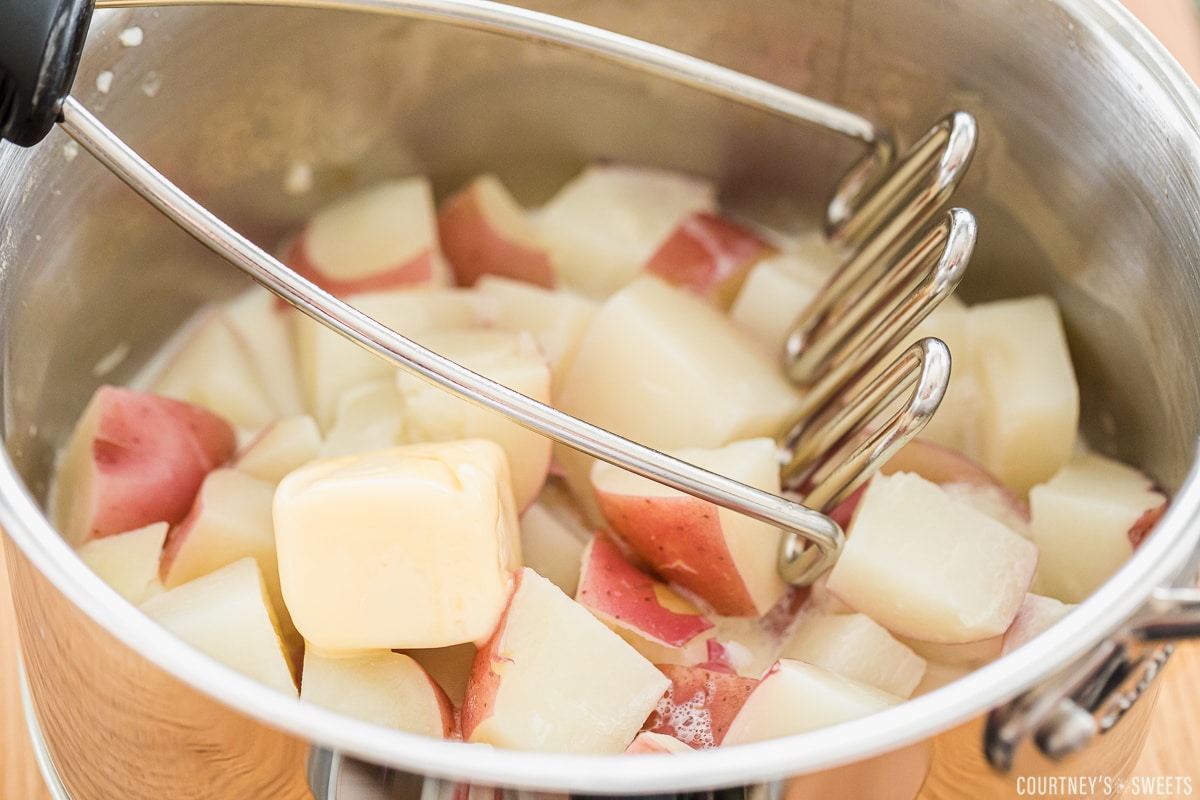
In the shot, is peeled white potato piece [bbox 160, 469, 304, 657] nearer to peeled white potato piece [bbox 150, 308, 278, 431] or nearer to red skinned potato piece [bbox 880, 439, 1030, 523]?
peeled white potato piece [bbox 150, 308, 278, 431]

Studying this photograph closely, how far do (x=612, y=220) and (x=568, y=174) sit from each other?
8 centimetres

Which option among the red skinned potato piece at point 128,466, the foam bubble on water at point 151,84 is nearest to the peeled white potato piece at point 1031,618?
the red skinned potato piece at point 128,466

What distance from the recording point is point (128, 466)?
633 millimetres

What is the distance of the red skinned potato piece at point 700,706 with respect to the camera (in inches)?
20.9

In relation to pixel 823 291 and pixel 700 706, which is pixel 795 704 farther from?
pixel 823 291

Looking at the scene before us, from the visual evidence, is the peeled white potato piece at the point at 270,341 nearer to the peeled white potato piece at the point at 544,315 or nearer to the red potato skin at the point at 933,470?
the peeled white potato piece at the point at 544,315

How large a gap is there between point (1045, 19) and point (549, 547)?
430 mm

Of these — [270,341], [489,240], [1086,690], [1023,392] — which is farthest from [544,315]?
[1086,690]

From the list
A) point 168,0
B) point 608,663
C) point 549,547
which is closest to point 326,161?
point 168,0

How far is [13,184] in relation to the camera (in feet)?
1.83

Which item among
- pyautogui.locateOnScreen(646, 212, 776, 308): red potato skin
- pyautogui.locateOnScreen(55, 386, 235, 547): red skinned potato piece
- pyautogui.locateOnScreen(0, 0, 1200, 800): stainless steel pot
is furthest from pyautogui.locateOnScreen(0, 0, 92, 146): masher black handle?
pyautogui.locateOnScreen(646, 212, 776, 308): red potato skin

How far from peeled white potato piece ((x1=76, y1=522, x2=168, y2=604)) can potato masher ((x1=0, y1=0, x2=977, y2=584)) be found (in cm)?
19

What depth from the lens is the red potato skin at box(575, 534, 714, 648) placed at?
1.84ft

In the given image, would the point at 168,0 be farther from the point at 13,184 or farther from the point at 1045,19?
the point at 1045,19
